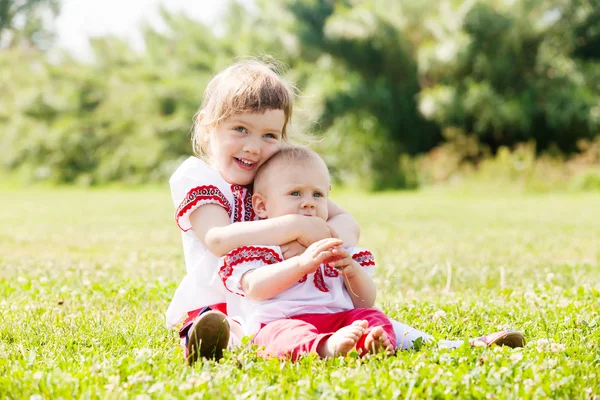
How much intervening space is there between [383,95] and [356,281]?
18.9 meters

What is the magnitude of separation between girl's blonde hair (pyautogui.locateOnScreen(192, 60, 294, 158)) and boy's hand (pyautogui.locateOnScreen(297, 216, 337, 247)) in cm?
61

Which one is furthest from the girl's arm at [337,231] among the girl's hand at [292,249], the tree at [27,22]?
the tree at [27,22]

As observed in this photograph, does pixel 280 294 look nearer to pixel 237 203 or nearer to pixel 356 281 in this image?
pixel 356 281

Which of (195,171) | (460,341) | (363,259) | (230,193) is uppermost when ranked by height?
(195,171)

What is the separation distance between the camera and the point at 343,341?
2.76 metres

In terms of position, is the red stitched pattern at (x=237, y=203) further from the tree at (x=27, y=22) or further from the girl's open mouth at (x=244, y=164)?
the tree at (x=27, y=22)

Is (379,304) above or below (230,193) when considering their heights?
below

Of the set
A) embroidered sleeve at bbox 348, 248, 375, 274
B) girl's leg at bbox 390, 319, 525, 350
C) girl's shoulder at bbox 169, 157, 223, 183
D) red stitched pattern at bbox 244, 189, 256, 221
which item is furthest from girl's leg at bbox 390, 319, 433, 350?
girl's shoulder at bbox 169, 157, 223, 183

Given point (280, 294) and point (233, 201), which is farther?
point (233, 201)

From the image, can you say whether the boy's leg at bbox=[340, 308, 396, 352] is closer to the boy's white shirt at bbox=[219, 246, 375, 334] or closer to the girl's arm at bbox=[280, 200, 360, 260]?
the boy's white shirt at bbox=[219, 246, 375, 334]

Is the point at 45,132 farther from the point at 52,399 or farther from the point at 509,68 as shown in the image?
the point at 52,399

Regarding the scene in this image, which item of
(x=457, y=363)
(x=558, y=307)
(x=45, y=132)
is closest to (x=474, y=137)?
(x=45, y=132)

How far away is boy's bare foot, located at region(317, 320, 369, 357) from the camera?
276 centimetres

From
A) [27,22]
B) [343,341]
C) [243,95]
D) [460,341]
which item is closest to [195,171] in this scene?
[243,95]
